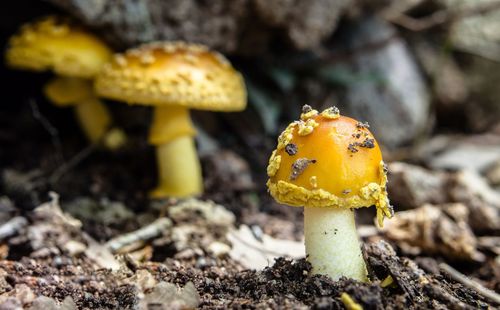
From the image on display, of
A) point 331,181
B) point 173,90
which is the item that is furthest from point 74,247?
point 331,181

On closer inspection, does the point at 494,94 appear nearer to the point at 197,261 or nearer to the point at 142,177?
the point at 142,177

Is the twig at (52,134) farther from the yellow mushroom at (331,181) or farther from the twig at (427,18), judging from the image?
the twig at (427,18)

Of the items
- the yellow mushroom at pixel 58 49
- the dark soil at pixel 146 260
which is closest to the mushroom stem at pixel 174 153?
the dark soil at pixel 146 260

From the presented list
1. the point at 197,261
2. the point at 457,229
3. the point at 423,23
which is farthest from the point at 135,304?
the point at 423,23

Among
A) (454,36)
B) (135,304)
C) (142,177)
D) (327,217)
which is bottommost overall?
(142,177)

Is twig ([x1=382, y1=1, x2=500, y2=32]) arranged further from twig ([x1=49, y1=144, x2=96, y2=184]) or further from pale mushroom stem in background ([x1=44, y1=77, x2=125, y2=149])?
twig ([x1=49, y1=144, x2=96, y2=184])

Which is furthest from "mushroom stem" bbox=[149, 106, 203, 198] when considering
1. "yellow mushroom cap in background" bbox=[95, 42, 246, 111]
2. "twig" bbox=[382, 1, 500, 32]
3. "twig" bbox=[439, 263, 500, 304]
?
"twig" bbox=[382, 1, 500, 32]
